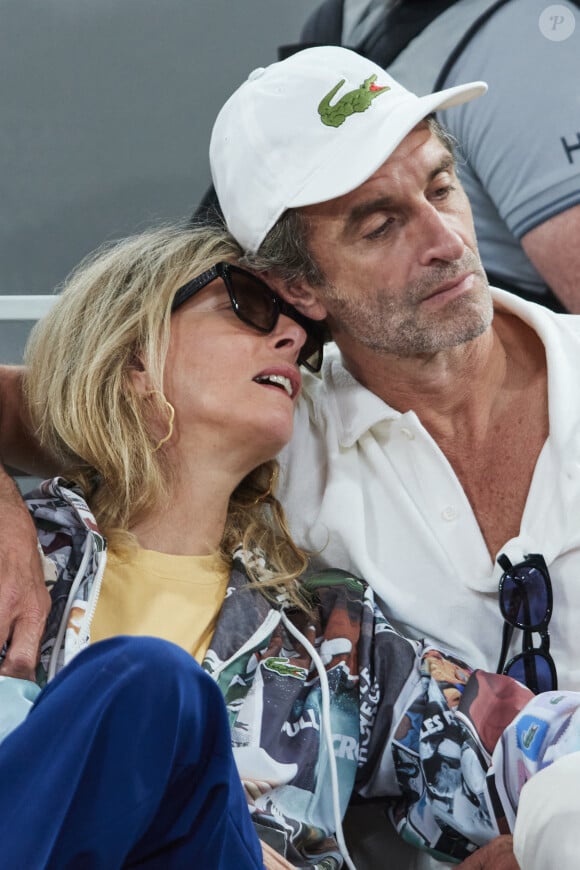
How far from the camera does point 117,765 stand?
855 millimetres

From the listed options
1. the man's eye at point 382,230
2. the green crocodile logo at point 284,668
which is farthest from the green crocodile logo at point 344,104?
the green crocodile logo at point 284,668

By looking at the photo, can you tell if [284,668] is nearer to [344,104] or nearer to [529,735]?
[529,735]

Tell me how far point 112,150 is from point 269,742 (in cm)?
127

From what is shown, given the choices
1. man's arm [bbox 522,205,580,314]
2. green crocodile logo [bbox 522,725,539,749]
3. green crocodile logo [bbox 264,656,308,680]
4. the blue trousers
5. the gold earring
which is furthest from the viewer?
man's arm [bbox 522,205,580,314]

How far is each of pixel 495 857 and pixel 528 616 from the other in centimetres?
35

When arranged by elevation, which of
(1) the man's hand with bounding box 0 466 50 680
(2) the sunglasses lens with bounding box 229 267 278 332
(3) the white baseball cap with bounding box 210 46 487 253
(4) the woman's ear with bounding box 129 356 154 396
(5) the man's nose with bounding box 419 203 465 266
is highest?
(3) the white baseball cap with bounding box 210 46 487 253

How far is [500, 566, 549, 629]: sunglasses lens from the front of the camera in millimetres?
1461

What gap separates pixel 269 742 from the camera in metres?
1.34

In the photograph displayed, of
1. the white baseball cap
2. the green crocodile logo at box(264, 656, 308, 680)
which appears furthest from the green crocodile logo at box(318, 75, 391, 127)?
the green crocodile logo at box(264, 656, 308, 680)

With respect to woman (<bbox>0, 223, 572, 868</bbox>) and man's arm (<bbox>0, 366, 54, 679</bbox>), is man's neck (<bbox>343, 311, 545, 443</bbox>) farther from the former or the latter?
man's arm (<bbox>0, 366, 54, 679</bbox>)

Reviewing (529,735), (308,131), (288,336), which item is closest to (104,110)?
(308,131)

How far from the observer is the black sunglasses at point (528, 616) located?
1441mm

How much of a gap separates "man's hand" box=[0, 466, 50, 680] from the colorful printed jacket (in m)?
0.04

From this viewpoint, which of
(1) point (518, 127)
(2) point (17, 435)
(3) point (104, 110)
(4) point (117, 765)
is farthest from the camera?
(3) point (104, 110)
